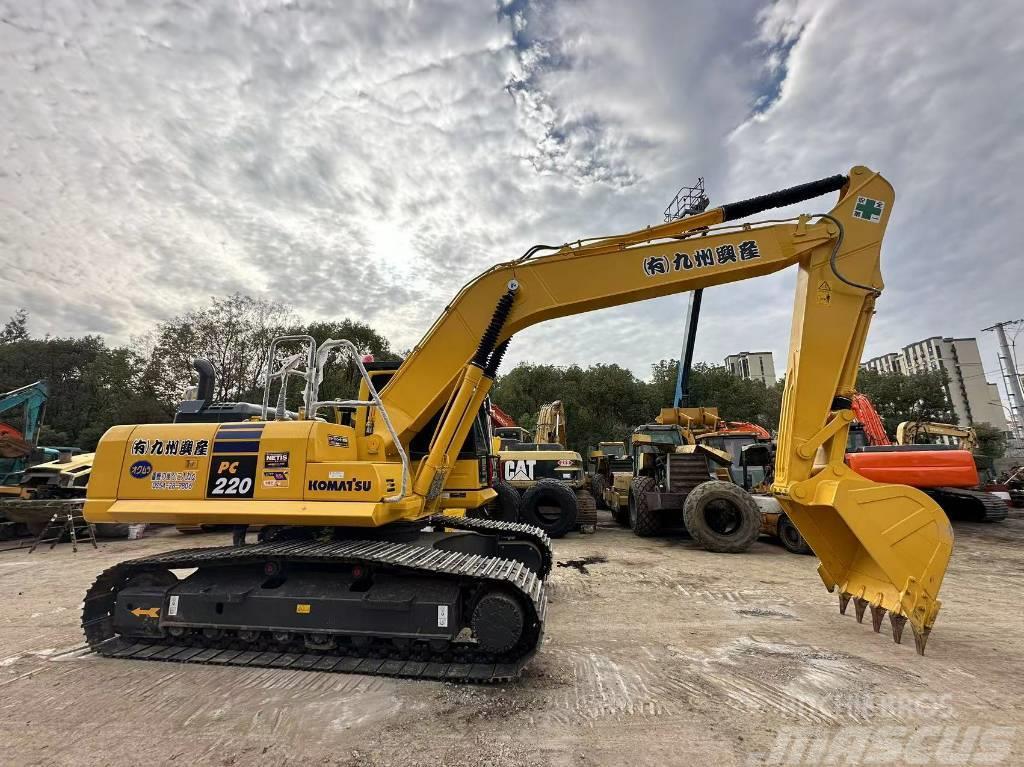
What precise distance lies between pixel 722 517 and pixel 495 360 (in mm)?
6617

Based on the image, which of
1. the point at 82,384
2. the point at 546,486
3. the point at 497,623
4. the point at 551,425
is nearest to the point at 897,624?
the point at 497,623

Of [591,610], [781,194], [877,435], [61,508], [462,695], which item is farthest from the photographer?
[877,435]

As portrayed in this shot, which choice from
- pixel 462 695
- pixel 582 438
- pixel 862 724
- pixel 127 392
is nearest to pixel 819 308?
pixel 862 724

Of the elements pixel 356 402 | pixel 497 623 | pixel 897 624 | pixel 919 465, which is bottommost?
pixel 897 624

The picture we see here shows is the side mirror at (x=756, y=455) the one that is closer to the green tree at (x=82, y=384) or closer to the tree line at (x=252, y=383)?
the tree line at (x=252, y=383)

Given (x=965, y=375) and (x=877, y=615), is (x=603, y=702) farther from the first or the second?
(x=965, y=375)

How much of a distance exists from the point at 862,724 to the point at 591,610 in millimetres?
2860

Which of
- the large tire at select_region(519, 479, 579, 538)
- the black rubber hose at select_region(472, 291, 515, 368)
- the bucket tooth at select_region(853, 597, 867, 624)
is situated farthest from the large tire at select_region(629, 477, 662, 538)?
the black rubber hose at select_region(472, 291, 515, 368)

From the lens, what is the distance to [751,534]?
29.5 ft

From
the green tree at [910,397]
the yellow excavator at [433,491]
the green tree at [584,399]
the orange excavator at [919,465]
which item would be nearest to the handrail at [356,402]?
the yellow excavator at [433,491]

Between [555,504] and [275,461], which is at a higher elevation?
[275,461]

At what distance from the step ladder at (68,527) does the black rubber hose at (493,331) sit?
10.6 m

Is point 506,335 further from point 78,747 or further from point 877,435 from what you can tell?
point 877,435

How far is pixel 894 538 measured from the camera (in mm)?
4098
